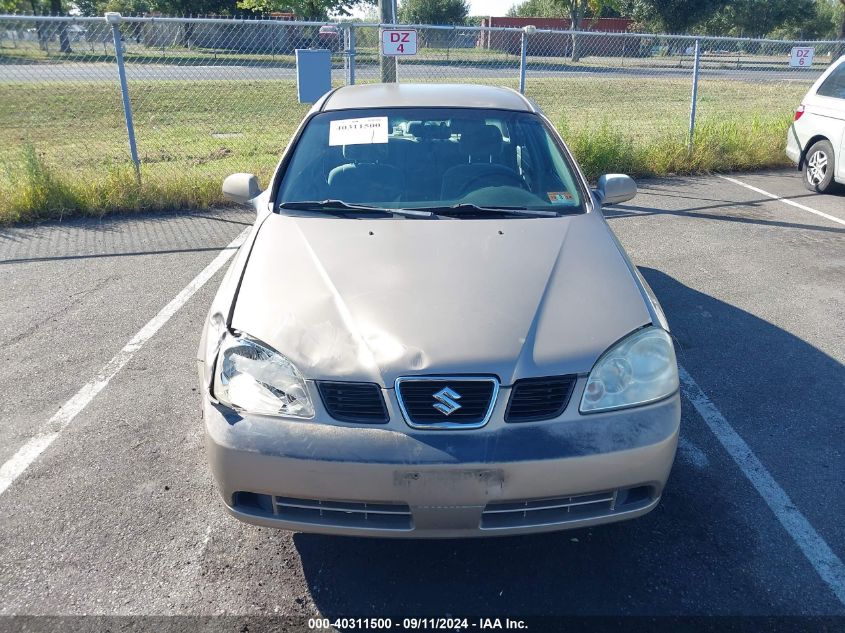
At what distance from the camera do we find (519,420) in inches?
90.5

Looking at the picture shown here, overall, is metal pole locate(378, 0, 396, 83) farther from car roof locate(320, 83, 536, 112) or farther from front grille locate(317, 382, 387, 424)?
front grille locate(317, 382, 387, 424)

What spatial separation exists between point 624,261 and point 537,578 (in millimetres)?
1396

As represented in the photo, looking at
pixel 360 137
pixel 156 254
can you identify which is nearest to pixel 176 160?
pixel 156 254

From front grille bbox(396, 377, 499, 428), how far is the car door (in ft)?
26.1

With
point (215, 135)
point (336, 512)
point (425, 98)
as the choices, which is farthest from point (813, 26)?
point (336, 512)

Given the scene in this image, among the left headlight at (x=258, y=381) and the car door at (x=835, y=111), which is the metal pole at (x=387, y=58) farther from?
the left headlight at (x=258, y=381)

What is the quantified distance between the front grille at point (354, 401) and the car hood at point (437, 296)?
0.12 ft

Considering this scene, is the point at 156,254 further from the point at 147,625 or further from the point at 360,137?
the point at 147,625

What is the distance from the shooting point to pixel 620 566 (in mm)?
2678

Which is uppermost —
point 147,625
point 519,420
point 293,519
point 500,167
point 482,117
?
point 482,117

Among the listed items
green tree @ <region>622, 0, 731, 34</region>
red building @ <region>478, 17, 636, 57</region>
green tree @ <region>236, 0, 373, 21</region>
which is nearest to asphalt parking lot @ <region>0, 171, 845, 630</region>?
red building @ <region>478, 17, 636, 57</region>

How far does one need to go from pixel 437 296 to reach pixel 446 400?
503 millimetres

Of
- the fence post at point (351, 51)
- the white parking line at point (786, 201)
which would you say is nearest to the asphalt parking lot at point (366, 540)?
the white parking line at point (786, 201)

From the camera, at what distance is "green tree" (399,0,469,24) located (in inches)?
2349
